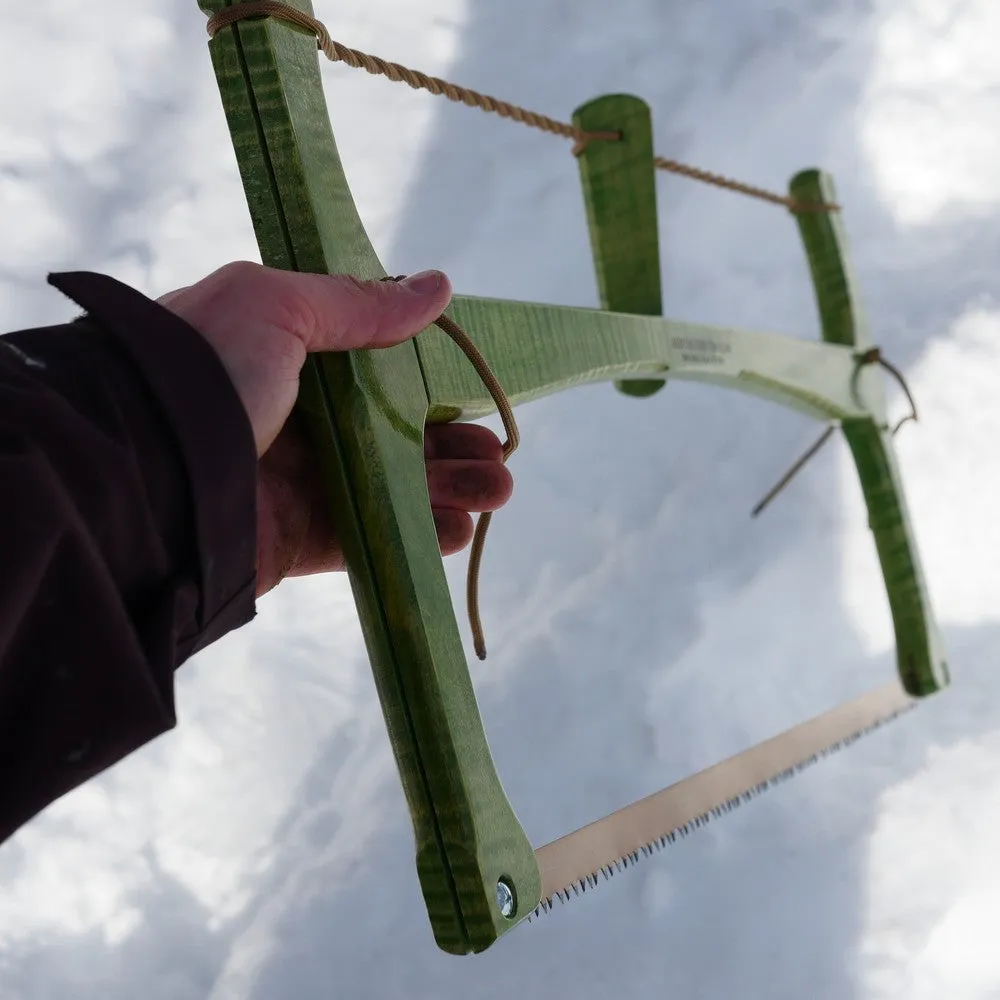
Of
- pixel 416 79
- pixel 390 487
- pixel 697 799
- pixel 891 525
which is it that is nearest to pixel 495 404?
pixel 390 487

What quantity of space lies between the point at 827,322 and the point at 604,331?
641mm

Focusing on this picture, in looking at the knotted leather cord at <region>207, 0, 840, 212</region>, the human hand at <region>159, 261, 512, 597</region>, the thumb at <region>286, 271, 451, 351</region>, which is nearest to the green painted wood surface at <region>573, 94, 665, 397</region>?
the knotted leather cord at <region>207, 0, 840, 212</region>

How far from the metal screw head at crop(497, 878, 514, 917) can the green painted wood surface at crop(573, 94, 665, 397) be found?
59 cm

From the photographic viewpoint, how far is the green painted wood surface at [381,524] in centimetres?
53

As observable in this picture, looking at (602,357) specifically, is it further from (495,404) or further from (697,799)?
(697,799)

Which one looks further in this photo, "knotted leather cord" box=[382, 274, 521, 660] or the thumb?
"knotted leather cord" box=[382, 274, 521, 660]

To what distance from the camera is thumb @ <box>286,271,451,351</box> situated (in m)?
0.49

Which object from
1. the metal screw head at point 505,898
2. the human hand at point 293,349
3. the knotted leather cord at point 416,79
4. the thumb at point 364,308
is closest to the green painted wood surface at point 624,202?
the knotted leather cord at point 416,79

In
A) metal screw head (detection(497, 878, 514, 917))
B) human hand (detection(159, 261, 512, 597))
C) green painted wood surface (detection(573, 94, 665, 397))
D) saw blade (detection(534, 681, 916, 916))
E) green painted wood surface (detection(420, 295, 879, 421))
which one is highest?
green painted wood surface (detection(573, 94, 665, 397))

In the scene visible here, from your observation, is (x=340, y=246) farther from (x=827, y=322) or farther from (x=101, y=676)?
(x=827, y=322)

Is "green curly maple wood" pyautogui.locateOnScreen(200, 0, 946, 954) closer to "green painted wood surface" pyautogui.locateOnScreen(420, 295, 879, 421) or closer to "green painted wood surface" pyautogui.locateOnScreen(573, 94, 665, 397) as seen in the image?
"green painted wood surface" pyautogui.locateOnScreen(420, 295, 879, 421)

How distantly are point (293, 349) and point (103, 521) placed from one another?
14 centimetres

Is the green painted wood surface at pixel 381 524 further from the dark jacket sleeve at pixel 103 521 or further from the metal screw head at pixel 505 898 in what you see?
the dark jacket sleeve at pixel 103 521

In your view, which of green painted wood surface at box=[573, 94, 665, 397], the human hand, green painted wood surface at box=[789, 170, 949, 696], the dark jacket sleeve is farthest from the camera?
green painted wood surface at box=[789, 170, 949, 696]
